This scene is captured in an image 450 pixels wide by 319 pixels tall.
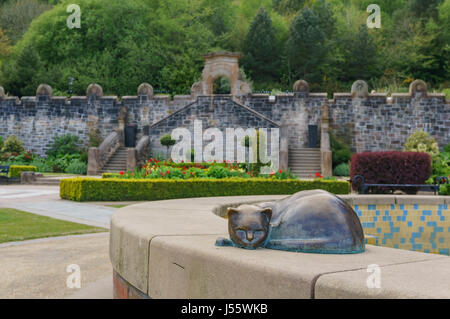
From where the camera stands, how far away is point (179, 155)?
1017 inches

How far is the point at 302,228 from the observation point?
3.03m

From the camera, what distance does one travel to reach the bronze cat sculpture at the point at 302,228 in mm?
2949

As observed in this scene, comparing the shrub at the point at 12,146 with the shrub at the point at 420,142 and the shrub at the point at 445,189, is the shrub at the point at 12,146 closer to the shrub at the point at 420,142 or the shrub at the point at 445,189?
the shrub at the point at 420,142

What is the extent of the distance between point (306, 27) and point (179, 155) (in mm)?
19646

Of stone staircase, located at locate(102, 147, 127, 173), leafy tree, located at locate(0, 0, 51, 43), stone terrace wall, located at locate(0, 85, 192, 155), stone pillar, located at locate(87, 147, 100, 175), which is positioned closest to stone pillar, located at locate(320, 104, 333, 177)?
stone terrace wall, located at locate(0, 85, 192, 155)

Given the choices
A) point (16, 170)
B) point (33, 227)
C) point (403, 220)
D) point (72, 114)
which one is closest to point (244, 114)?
point (72, 114)

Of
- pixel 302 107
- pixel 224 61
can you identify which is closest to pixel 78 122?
pixel 224 61

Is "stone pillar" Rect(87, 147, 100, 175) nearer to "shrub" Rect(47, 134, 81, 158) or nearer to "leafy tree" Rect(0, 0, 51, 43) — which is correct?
"shrub" Rect(47, 134, 81, 158)

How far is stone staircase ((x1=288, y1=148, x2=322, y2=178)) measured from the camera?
73.9 ft

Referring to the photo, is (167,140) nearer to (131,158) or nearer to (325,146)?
(131,158)

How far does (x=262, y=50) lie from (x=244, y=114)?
1648cm

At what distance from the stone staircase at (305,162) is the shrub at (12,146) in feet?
52.4

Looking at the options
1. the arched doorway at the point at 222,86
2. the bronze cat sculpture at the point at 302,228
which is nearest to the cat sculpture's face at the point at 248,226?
the bronze cat sculpture at the point at 302,228
